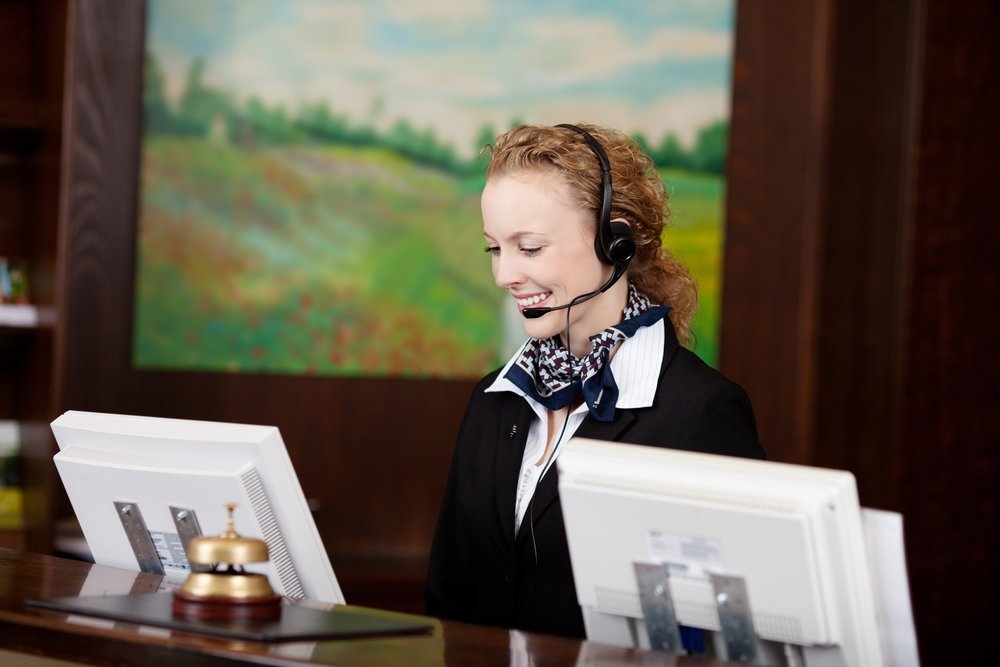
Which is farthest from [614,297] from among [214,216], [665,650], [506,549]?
[214,216]

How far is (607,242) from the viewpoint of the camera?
2.08 meters

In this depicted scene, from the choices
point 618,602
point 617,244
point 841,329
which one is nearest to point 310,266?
point 841,329

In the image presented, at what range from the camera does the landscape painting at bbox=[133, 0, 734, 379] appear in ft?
12.4

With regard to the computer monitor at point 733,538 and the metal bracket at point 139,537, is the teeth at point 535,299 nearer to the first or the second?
the computer monitor at point 733,538

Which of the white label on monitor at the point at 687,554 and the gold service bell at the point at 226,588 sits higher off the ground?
the white label on monitor at the point at 687,554

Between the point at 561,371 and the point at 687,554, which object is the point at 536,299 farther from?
the point at 687,554

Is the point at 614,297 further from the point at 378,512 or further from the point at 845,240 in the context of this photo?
the point at 845,240

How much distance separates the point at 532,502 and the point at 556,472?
2.5 inches

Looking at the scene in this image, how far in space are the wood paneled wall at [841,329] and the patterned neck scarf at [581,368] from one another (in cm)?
167

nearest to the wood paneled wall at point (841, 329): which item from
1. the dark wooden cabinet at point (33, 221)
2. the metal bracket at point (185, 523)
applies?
the dark wooden cabinet at point (33, 221)

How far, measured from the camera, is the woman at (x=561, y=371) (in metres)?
2.02

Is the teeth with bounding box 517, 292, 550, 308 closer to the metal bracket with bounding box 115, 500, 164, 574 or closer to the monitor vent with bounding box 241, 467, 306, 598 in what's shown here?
the monitor vent with bounding box 241, 467, 306, 598

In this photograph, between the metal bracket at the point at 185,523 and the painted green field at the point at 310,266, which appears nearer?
the metal bracket at the point at 185,523

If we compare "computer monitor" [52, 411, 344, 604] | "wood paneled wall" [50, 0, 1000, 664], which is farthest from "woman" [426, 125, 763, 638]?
"wood paneled wall" [50, 0, 1000, 664]
